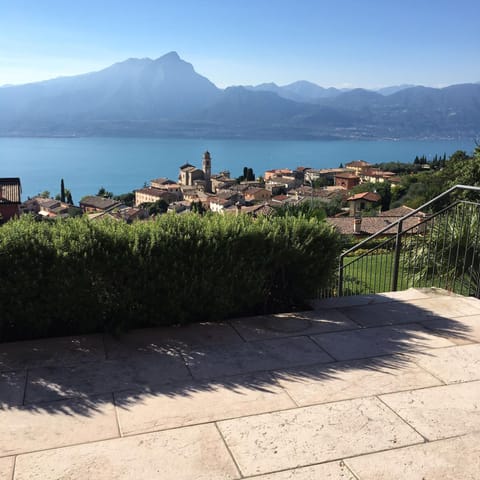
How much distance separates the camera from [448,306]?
5.42 m

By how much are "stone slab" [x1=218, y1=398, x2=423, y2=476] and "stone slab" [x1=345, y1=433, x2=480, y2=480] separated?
81 mm

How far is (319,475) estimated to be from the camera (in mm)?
2580

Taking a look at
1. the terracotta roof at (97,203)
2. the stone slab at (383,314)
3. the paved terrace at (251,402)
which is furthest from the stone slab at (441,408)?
the terracotta roof at (97,203)

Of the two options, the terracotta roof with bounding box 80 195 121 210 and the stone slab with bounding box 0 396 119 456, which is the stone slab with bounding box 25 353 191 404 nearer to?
the stone slab with bounding box 0 396 119 456

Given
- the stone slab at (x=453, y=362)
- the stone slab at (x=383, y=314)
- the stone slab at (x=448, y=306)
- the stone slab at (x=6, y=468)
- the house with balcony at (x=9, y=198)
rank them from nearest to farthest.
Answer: the stone slab at (x=6, y=468) < the stone slab at (x=453, y=362) < the stone slab at (x=383, y=314) < the stone slab at (x=448, y=306) < the house with balcony at (x=9, y=198)

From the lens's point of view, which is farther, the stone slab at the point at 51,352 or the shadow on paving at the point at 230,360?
the stone slab at the point at 51,352

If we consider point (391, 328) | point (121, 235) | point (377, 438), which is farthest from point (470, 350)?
point (121, 235)

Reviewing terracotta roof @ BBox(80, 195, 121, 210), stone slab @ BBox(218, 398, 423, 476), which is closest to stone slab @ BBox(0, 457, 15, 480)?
stone slab @ BBox(218, 398, 423, 476)

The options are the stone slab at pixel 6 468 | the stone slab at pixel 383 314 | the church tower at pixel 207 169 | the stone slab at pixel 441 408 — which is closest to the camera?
the stone slab at pixel 6 468

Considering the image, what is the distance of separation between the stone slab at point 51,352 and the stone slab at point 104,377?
14 centimetres

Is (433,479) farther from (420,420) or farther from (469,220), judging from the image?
(469,220)

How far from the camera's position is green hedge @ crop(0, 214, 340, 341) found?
420 cm

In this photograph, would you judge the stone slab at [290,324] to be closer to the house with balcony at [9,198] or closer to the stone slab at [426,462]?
the stone slab at [426,462]

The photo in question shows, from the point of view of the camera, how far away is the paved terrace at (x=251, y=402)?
8.79 feet
